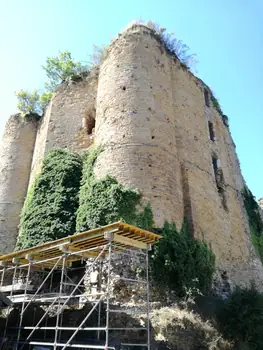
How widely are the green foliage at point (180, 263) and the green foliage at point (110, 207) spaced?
0.89 meters

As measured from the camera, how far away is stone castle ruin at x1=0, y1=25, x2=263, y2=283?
42.2 ft

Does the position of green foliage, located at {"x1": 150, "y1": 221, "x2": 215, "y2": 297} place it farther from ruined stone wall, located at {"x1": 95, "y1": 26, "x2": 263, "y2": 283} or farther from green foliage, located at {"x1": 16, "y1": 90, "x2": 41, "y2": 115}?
green foliage, located at {"x1": 16, "y1": 90, "x2": 41, "y2": 115}

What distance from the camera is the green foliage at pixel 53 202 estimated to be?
43.0 ft

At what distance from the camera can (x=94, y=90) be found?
17938 mm

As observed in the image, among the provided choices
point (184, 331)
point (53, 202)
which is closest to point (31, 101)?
point (53, 202)

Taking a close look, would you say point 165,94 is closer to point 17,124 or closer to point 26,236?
point 26,236

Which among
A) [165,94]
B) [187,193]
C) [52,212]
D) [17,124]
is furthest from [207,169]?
[17,124]

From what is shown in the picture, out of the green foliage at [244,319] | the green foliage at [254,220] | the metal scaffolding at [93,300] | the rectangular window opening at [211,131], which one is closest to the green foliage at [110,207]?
the metal scaffolding at [93,300]

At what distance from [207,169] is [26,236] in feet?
27.8

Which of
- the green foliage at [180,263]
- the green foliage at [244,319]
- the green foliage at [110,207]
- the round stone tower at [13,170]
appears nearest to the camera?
the green foliage at [244,319]

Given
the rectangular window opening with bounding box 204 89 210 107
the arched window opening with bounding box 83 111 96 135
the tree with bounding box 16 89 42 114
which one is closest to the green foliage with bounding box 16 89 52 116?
the tree with bounding box 16 89 42 114

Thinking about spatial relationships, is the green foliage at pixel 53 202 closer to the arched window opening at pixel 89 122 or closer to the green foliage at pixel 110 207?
the green foliage at pixel 110 207

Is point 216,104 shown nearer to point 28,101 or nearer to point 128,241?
point 28,101

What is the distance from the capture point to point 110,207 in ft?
37.7
